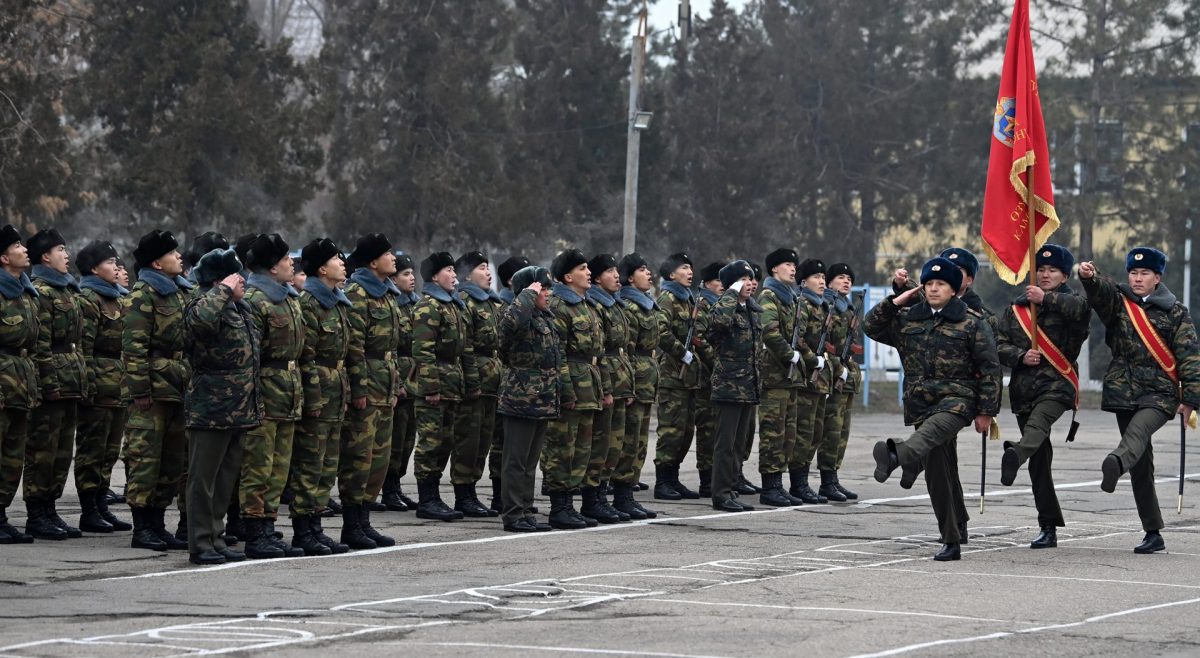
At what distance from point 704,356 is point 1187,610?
22.4 feet

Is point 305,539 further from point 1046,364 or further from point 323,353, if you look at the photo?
point 1046,364

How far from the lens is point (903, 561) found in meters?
11.9

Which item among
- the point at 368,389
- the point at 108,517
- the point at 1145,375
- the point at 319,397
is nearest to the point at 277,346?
the point at 319,397

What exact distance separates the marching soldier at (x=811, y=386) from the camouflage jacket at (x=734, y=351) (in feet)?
2.58

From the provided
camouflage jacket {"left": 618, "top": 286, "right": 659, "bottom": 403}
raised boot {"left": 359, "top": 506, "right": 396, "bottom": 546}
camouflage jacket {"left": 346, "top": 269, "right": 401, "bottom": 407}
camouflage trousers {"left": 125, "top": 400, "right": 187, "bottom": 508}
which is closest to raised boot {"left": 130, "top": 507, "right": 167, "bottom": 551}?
camouflage trousers {"left": 125, "top": 400, "right": 187, "bottom": 508}

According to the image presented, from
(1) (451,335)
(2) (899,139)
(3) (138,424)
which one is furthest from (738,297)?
(2) (899,139)

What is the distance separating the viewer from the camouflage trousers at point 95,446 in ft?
42.7

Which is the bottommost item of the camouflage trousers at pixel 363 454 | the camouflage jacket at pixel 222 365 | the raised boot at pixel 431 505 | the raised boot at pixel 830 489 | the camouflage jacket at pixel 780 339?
the raised boot at pixel 431 505

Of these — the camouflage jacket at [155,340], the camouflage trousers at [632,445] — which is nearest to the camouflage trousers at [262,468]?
the camouflage jacket at [155,340]

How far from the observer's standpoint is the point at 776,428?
15.6 metres

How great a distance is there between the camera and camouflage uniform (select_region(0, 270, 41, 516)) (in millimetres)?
12164

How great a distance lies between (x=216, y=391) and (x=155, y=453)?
113 cm

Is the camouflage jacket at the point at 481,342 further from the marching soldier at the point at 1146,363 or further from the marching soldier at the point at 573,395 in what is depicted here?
the marching soldier at the point at 1146,363

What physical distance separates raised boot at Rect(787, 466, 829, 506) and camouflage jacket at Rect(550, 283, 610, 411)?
283cm
